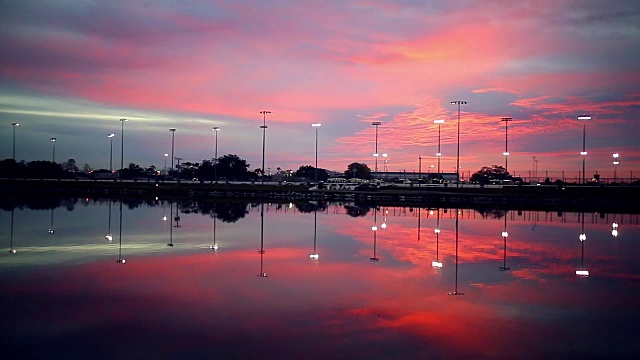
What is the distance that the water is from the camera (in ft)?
39.1

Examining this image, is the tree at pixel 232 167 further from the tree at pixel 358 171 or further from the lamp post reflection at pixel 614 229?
the lamp post reflection at pixel 614 229

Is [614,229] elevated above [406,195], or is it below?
below

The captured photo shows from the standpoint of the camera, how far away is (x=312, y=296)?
16.3 m

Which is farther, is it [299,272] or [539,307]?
[299,272]

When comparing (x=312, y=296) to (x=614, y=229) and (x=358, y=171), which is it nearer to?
(x=614, y=229)

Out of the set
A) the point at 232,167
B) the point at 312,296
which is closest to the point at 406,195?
the point at 312,296

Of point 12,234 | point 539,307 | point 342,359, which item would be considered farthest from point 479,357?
point 12,234

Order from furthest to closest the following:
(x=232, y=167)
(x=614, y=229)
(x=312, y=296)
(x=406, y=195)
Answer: (x=232, y=167) → (x=406, y=195) → (x=614, y=229) → (x=312, y=296)

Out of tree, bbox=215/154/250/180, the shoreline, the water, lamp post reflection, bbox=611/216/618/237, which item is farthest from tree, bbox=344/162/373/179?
the water

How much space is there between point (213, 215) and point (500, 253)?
2577cm

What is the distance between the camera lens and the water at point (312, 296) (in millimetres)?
11922

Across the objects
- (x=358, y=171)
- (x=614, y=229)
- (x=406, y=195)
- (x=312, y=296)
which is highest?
(x=358, y=171)

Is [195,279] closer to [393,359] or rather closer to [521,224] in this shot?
[393,359]

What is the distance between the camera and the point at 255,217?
1756 inches
